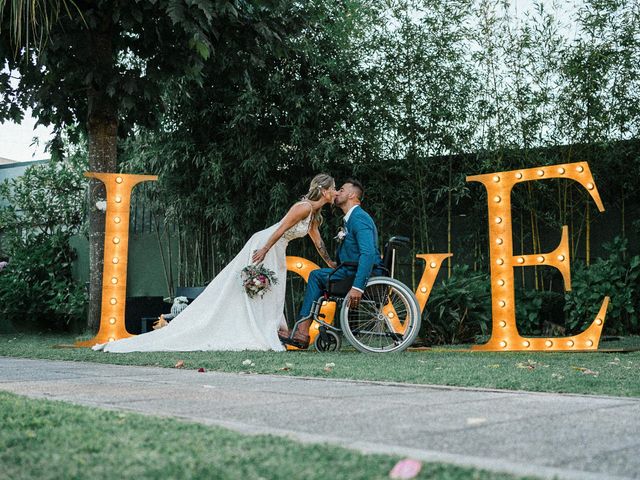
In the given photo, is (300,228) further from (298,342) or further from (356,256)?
(298,342)

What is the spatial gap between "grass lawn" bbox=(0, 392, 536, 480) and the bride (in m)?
3.63

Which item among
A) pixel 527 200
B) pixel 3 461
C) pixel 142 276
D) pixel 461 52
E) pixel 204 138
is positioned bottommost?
pixel 3 461

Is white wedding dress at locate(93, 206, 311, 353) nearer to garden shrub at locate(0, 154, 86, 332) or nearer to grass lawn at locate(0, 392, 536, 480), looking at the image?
grass lawn at locate(0, 392, 536, 480)

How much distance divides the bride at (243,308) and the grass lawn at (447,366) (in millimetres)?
449

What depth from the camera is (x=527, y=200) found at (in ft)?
25.0

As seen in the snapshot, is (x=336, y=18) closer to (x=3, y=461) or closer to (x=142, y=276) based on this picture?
(x=142, y=276)

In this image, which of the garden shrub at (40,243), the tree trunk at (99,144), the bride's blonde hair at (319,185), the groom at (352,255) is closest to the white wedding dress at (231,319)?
the bride's blonde hair at (319,185)

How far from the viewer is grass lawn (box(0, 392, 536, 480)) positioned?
1.70 meters

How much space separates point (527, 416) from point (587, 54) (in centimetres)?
554

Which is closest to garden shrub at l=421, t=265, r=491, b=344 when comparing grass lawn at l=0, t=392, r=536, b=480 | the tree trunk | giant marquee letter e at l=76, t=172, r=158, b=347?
giant marquee letter e at l=76, t=172, r=158, b=347

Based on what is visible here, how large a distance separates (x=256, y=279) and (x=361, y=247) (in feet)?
3.36

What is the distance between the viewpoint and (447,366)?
167 inches

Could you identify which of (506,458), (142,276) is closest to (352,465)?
(506,458)

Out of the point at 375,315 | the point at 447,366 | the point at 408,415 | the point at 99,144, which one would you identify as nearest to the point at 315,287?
the point at 375,315
